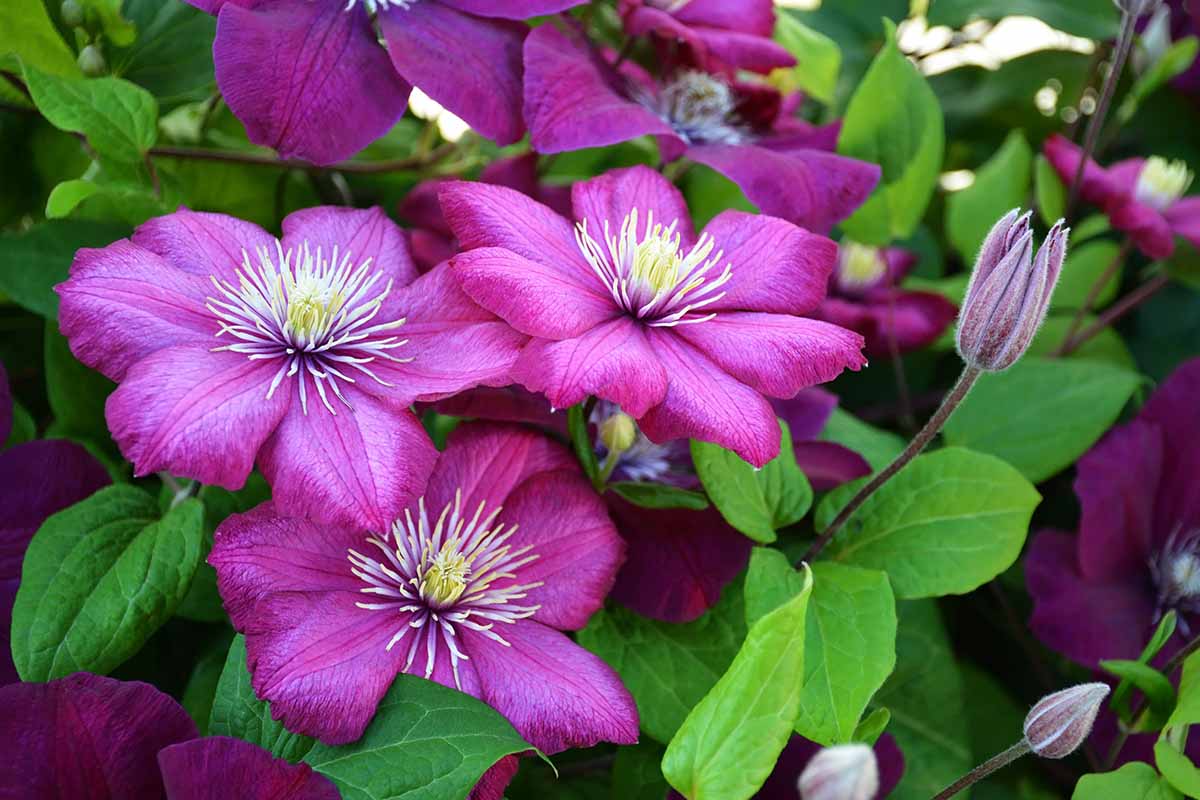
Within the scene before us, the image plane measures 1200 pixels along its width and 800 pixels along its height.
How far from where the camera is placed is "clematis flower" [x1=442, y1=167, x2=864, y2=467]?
400mm

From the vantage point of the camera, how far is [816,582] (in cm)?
47

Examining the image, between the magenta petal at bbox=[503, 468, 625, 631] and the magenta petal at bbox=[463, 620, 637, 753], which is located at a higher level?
the magenta petal at bbox=[503, 468, 625, 631]

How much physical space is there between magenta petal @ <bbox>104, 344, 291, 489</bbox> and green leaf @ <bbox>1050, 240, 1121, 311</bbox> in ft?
1.88

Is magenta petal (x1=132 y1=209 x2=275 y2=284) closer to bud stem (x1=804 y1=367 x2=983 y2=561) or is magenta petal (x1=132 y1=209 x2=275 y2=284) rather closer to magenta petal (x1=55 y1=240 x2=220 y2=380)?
magenta petal (x1=55 y1=240 x2=220 y2=380)

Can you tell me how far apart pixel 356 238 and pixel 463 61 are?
0.29ft

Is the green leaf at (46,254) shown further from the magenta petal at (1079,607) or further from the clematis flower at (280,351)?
the magenta petal at (1079,607)

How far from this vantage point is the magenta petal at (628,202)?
1.55 feet

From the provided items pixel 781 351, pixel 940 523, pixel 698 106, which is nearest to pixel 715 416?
pixel 781 351

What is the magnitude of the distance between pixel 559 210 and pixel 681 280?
126mm

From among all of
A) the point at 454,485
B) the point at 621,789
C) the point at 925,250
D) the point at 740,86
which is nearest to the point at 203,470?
the point at 454,485

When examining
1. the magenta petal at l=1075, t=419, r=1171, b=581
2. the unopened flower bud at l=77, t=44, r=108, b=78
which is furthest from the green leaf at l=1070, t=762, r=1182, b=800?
the unopened flower bud at l=77, t=44, r=108, b=78

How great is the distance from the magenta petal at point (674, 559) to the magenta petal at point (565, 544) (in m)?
0.02

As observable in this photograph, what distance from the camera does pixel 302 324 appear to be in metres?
0.43

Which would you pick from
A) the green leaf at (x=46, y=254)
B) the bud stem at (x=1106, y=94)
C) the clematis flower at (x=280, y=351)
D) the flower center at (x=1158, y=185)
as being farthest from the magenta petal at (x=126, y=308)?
the flower center at (x=1158, y=185)
